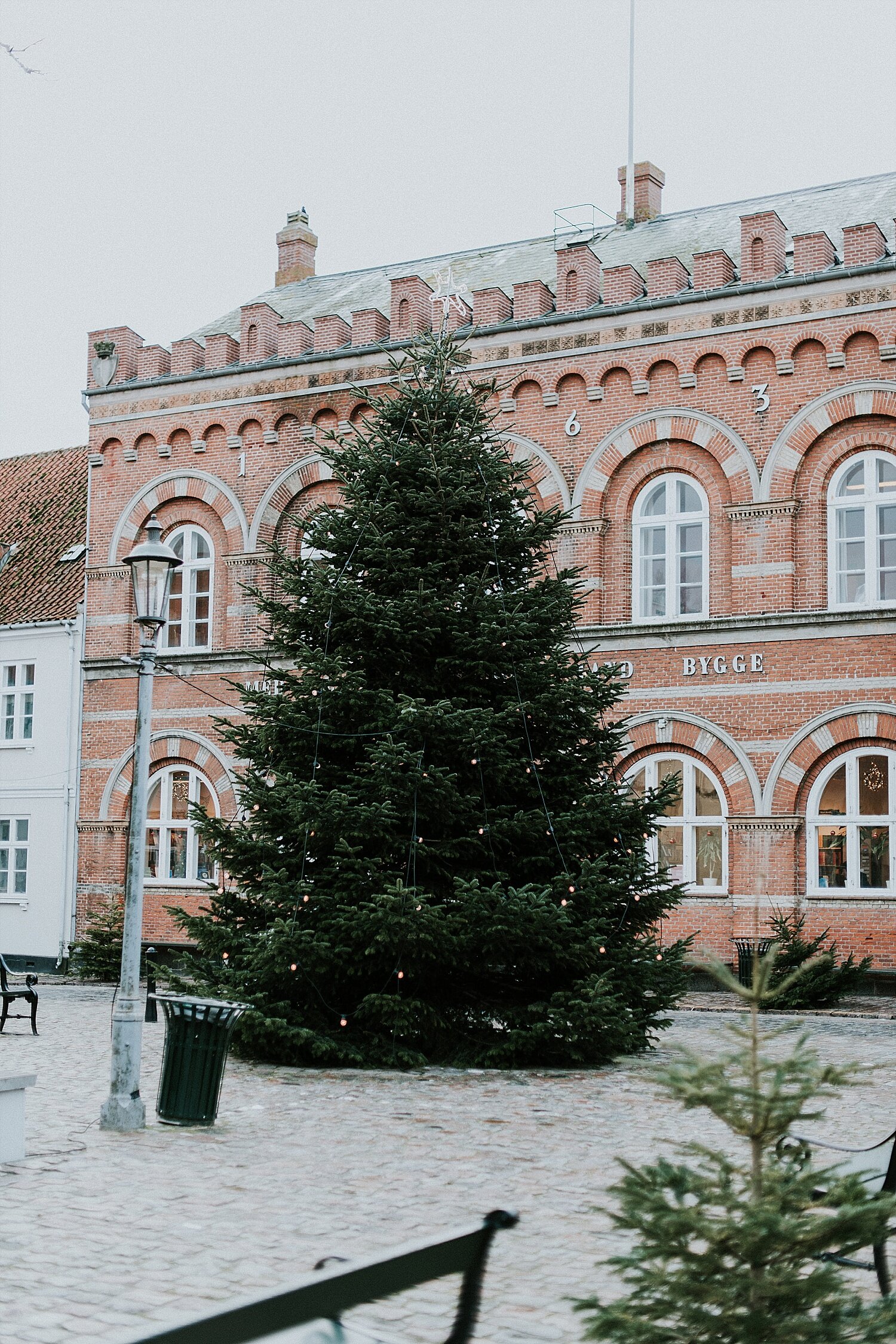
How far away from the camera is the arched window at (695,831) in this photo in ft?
73.7

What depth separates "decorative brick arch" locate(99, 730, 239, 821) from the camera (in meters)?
26.3

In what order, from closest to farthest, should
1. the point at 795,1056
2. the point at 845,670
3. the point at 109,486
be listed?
the point at 795,1056, the point at 845,670, the point at 109,486

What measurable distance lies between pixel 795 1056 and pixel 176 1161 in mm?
5990

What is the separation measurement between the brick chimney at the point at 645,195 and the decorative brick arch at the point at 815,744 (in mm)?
12021

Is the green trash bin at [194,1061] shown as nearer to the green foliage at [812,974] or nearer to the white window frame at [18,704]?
the green foliage at [812,974]

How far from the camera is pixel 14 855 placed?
93.2 feet

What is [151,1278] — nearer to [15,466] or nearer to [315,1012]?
[315,1012]

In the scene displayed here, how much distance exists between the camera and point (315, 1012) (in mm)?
14094

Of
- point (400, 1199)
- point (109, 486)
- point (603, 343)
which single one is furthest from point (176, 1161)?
point (109, 486)

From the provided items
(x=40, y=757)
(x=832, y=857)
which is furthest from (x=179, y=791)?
(x=832, y=857)

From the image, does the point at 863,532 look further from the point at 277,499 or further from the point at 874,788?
the point at 277,499

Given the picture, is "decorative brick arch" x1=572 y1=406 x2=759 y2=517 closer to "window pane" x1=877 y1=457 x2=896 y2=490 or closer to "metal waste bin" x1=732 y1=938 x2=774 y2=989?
"window pane" x1=877 y1=457 x2=896 y2=490

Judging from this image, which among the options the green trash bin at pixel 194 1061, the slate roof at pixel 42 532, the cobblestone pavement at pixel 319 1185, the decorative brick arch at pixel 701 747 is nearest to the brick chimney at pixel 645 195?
the decorative brick arch at pixel 701 747

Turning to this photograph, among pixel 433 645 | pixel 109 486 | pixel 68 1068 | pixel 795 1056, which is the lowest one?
pixel 68 1068
